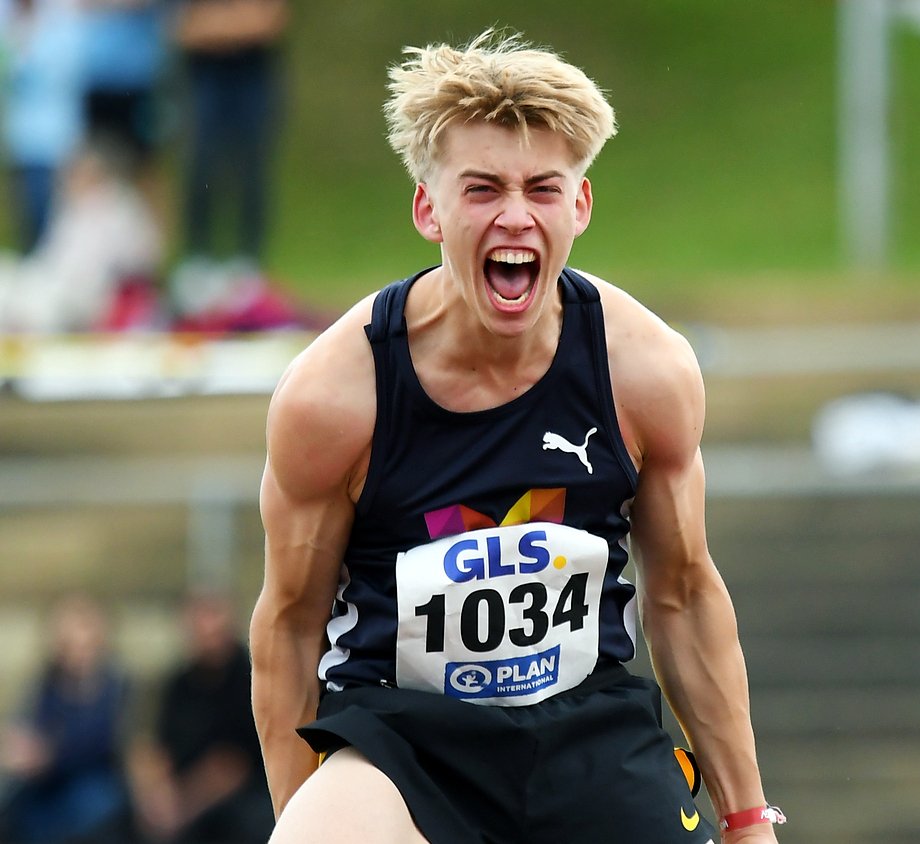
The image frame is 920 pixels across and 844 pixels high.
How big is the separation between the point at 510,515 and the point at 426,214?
57 centimetres

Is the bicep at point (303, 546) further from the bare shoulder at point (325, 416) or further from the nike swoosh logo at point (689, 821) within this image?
the nike swoosh logo at point (689, 821)

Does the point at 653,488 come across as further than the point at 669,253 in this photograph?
No

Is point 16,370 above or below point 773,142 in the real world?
below

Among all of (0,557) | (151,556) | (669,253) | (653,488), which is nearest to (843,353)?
(669,253)

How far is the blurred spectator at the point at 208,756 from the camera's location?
8.52 metres

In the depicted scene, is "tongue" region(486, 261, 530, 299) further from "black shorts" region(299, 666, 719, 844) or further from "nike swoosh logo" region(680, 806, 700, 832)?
"nike swoosh logo" region(680, 806, 700, 832)

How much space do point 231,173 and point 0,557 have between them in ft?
8.21

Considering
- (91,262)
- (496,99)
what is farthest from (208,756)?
(496,99)

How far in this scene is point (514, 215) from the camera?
3.20 meters

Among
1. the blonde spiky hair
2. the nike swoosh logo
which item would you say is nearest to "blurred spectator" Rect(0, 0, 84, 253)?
the blonde spiky hair

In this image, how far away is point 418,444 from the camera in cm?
336

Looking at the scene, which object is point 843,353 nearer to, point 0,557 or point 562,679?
point 0,557

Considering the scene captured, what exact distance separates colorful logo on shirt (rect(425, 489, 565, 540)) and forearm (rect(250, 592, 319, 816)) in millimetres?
425

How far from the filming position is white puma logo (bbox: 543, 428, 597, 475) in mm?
3371
